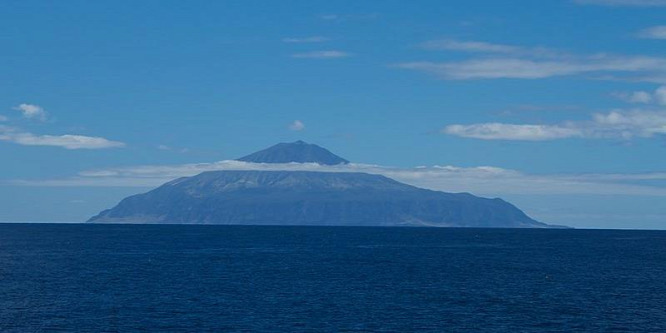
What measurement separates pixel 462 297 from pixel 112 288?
52.1 m

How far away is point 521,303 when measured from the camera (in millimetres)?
116625

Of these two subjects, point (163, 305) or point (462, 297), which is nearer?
point (163, 305)

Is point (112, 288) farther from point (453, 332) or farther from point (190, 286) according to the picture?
point (453, 332)

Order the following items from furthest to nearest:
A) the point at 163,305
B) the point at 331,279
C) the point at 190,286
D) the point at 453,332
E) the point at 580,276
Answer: the point at 580,276 → the point at 331,279 → the point at 190,286 → the point at 163,305 → the point at 453,332

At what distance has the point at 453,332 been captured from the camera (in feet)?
305

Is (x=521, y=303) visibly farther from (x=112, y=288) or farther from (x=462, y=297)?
(x=112, y=288)

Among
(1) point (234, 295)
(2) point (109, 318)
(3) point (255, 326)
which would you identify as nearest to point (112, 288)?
(1) point (234, 295)

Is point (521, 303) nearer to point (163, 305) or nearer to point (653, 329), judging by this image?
point (653, 329)

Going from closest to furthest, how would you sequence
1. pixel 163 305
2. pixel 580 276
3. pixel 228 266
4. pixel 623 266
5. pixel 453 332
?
pixel 453 332
pixel 163 305
pixel 580 276
pixel 228 266
pixel 623 266


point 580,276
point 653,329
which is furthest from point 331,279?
point 653,329

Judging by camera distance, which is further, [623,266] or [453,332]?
[623,266]

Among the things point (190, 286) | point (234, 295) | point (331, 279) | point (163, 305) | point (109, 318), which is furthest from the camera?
point (331, 279)

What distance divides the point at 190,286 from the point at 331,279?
26.6 metres

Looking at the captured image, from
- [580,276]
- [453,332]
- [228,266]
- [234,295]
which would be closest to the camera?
[453,332]
